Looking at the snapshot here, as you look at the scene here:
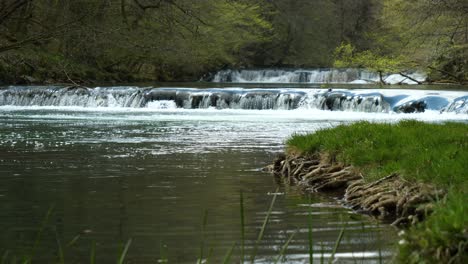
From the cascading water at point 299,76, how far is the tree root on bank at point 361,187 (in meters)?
39.5

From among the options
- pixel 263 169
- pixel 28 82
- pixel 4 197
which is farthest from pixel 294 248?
pixel 28 82

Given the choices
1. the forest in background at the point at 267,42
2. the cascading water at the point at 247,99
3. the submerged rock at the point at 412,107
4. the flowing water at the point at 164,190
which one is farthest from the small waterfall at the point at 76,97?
the submerged rock at the point at 412,107

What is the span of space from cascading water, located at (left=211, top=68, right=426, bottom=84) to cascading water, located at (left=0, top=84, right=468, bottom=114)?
64.1ft

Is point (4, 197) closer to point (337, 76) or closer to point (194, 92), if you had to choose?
point (194, 92)

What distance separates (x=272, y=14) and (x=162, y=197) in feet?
179

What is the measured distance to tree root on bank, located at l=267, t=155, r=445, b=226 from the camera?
26.3 feet

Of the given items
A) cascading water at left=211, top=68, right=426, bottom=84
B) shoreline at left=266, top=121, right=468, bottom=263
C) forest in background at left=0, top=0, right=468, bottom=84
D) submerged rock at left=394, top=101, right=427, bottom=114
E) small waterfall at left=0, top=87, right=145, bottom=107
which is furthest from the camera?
cascading water at left=211, top=68, right=426, bottom=84

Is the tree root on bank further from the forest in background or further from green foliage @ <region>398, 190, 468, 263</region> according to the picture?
the forest in background

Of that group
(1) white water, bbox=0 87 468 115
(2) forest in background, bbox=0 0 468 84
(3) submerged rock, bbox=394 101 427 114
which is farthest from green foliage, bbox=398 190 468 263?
(3) submerged rock, bbox=394 101 427 114

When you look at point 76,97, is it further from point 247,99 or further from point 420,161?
point 420,161

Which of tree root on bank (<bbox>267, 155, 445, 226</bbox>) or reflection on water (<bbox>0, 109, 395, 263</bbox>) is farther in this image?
tree root on bank (<bbox>267, 155, 445, 226</bbox>)

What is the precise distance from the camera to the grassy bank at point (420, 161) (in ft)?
17.5

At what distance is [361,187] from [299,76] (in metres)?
44.7

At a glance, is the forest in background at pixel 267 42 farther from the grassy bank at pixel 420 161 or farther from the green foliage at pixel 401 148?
the grassy bank at pixel 420 161
